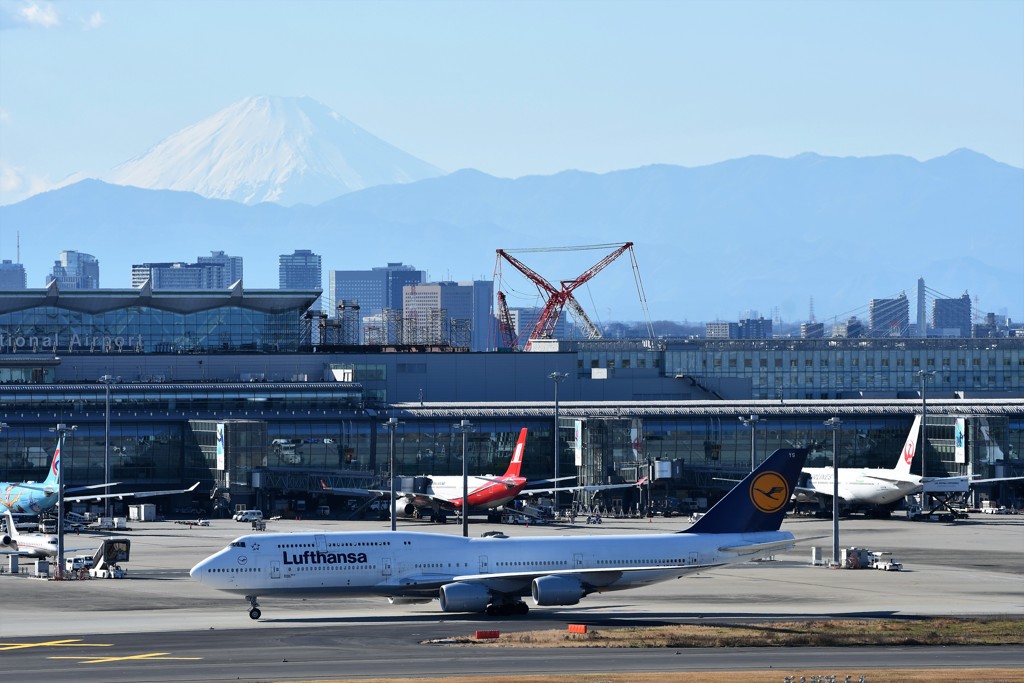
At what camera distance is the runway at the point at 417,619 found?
→ 2445 inches

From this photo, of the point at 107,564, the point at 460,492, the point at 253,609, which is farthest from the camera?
the point at 460,492

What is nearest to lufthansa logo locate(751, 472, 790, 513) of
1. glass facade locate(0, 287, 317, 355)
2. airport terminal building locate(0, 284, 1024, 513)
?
airport terminal building locate(0, 284, 1024, 513)

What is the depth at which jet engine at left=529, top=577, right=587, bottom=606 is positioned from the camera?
75500 mm

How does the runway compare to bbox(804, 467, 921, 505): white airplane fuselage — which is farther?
bbox(804, 467, 921, 505): white airplane fuselage

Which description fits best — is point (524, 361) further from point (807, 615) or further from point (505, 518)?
point (807, 615)

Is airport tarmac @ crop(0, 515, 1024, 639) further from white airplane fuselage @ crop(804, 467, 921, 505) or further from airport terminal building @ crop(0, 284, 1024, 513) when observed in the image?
airport terminal building @ crop(0, 284, 1024, 513)

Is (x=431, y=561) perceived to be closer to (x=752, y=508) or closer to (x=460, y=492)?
(x=752, y=508)

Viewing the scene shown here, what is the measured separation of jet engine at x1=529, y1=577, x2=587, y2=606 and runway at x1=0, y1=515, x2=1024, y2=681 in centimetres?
100

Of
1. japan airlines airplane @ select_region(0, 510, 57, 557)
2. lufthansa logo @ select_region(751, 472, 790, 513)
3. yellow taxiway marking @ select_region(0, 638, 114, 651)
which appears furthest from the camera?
japan airlines airplane @ select_region(0, 510, 57, 557)

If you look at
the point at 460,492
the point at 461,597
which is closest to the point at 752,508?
the point at 461,597

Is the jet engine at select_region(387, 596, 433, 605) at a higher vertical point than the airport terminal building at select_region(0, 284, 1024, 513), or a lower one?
lower

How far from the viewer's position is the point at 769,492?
80.1m

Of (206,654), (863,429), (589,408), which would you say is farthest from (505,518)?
(206,654)

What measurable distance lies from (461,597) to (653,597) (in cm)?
1553
